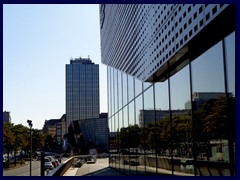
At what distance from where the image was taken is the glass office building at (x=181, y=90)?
12.0 meters

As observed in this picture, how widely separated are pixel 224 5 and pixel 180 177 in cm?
739

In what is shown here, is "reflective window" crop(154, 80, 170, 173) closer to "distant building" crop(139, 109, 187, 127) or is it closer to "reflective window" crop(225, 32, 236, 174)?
"distant building" crop(139, 109, 187, 127)

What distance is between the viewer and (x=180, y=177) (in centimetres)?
1580

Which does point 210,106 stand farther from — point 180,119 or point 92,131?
point 92,131

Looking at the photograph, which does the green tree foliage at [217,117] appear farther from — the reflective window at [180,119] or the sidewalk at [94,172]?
the sidewalk at [94,172]

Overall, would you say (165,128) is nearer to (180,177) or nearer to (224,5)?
(180,177)

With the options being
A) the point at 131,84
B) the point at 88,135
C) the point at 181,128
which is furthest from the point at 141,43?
the point at 88,135

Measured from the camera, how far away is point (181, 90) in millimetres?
15727

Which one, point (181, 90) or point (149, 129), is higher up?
point (181, 90)

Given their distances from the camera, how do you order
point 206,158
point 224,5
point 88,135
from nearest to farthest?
point 224,5 < point 206,158 < point 88,135

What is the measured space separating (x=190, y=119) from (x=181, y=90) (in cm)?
168

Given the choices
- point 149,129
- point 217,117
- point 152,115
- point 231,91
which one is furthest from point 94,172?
point 231,91

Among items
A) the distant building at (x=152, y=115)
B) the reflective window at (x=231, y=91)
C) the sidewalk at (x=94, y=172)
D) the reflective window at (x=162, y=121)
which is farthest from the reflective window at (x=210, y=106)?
the sidewalk at (x=94, y=172)

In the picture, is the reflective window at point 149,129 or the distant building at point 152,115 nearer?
the distant building at point 152,115
